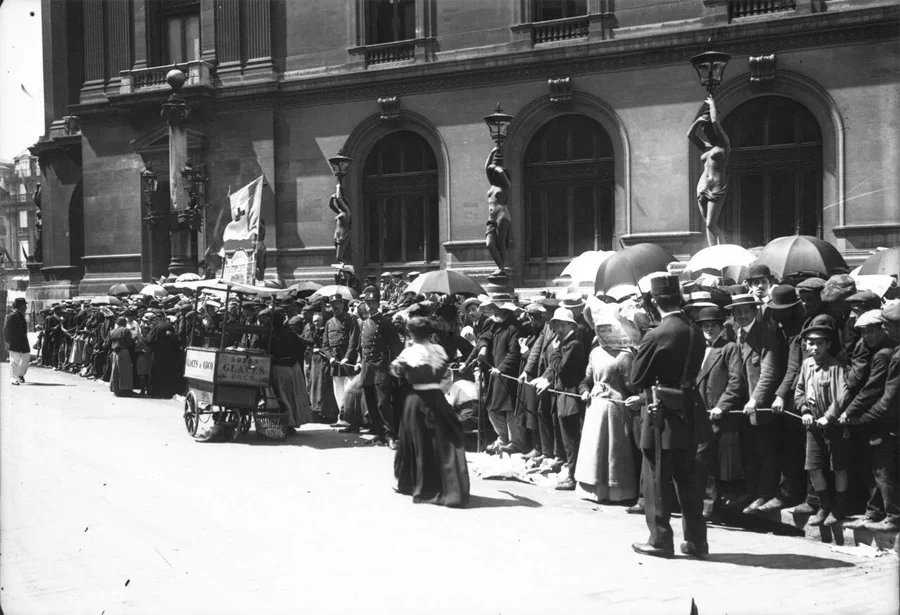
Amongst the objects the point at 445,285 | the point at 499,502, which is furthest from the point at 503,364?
the point at 445,285

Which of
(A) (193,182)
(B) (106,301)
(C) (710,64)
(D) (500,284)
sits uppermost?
(C) (710,64)

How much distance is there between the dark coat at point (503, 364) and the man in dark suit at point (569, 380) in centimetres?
153

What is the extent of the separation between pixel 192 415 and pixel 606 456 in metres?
7.38

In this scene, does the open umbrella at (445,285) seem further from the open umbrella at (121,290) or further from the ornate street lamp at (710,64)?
the open umbrella at (121,290)

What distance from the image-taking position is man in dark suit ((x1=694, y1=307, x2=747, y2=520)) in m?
9.66

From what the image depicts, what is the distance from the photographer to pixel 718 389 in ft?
32.4

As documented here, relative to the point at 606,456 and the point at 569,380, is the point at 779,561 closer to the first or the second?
the point at 606,456

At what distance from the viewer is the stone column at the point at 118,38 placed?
35250 mm

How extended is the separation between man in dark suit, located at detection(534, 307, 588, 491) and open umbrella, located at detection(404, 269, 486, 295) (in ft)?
22.1

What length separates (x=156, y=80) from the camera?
34.5 m

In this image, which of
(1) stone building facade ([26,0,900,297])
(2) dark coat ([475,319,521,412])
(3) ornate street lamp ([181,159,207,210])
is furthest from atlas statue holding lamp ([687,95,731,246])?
(3) ornate street lamp ([181,159,207,210])

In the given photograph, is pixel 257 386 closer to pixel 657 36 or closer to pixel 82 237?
pixel 657 36

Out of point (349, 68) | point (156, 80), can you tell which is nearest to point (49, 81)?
point (156, 80)

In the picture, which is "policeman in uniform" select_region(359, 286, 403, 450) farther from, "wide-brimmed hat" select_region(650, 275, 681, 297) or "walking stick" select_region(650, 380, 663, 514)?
"wide-brimmed hat" select_region(650, 275, 681, 297)
